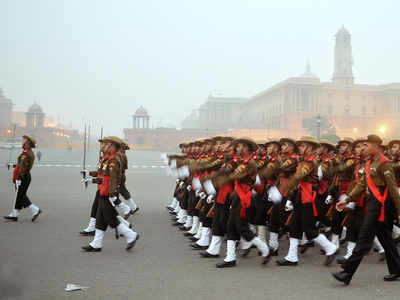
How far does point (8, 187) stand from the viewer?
18594mm

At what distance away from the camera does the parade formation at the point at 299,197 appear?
20.0 feet

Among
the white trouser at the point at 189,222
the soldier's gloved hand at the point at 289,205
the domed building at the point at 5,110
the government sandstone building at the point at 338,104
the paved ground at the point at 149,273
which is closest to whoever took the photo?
the paved ground at the point at 149,273

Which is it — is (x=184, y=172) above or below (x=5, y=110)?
below

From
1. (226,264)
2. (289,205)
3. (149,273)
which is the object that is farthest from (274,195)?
(149,273)

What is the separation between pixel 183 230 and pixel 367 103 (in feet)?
321

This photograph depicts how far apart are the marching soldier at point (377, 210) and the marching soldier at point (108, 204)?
3.53 metres

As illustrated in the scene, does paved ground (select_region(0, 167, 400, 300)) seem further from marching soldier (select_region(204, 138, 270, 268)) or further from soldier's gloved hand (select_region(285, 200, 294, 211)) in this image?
soldier's gloved hand (select_region(285, 200, 294, 211))

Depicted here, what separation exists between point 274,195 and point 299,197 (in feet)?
1.41

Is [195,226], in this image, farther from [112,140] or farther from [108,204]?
[112,140]

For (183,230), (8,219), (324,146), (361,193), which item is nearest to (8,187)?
(8,219)

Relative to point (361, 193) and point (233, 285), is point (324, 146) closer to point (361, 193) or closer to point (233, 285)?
point (361, 193)

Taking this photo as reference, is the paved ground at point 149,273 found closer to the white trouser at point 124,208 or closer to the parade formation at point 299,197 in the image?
the parade formation at point 299,197

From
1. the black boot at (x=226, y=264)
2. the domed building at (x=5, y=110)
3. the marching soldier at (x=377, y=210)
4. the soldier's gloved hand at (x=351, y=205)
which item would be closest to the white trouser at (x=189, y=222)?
the black boot at (x=226, y=264)

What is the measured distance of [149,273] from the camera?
21.2 ft
